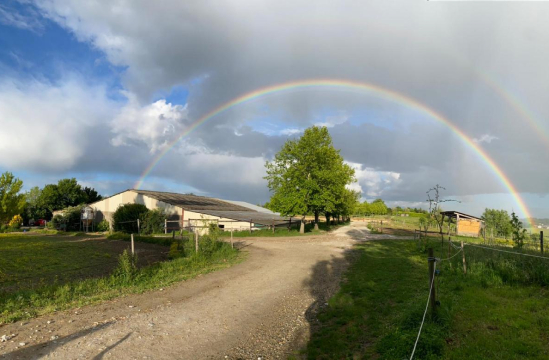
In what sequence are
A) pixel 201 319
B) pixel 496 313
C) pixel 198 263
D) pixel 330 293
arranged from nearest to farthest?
pixel 496 313 < pixel 201 319 < pixel 330 293 < pixel 198 263

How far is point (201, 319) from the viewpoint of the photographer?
7.63 m

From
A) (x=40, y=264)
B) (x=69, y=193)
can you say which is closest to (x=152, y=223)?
(x=40, y=264)

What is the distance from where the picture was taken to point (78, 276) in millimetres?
12641

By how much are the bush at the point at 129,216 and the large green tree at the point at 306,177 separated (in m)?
18.4

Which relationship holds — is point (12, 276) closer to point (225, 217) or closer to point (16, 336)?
point (16, 336)

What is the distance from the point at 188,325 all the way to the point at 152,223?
35028 millimetres

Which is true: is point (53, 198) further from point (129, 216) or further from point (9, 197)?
point (129, 216)

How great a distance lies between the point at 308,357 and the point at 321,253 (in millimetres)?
14006

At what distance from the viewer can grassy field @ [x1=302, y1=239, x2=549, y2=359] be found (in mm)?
5496

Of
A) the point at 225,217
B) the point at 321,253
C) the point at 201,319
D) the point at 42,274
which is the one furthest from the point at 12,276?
the point at 225,217

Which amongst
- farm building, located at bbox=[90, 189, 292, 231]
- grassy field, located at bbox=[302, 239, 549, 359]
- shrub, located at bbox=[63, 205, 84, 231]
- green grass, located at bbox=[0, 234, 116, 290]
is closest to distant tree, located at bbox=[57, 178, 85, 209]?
shrub, located at bbox=[63, 205, 84, 231]

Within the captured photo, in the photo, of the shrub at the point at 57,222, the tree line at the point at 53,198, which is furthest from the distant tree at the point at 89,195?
the shrub at the point at 57,222

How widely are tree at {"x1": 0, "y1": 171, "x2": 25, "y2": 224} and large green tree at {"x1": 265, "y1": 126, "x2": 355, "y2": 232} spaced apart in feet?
122

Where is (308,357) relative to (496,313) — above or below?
below
